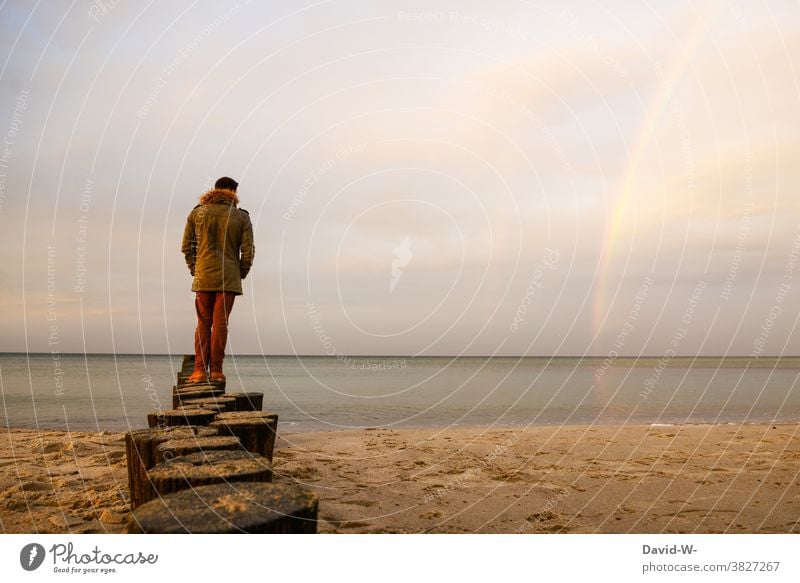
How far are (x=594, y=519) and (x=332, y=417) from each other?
9324 millimetres

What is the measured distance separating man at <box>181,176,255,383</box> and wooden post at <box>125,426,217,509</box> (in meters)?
3.28

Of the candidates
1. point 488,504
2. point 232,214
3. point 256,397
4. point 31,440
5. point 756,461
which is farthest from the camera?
point 31,440

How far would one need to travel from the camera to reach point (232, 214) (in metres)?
6.39

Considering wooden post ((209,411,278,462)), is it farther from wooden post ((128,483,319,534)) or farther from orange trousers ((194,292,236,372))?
orange trousers ((194,292,236,372))

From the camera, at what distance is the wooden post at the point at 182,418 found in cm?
321

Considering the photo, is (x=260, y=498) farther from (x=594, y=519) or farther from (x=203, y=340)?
(x=203, y=340)

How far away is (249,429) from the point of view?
3.21 m

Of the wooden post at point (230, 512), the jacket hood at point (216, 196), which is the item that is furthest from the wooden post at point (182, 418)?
the jacket hood at point (216, 196)

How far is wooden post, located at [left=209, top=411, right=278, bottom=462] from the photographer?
3.14m

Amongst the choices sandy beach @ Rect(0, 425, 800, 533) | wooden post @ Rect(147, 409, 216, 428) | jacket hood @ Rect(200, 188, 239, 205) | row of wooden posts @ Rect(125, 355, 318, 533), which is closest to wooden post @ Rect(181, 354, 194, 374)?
sandy beach @ Rect(0, 425, 800, 533)

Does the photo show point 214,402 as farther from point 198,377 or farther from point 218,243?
point 218,243

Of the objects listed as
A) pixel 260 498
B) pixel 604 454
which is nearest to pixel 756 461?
pixel 604 454

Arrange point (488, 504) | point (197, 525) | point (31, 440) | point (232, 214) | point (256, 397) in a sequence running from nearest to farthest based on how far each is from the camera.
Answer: point (197, 525)
point (488, 504)
point (256, 397)
point (232, 214)
point (31, 440)

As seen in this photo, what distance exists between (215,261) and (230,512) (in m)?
5.09
